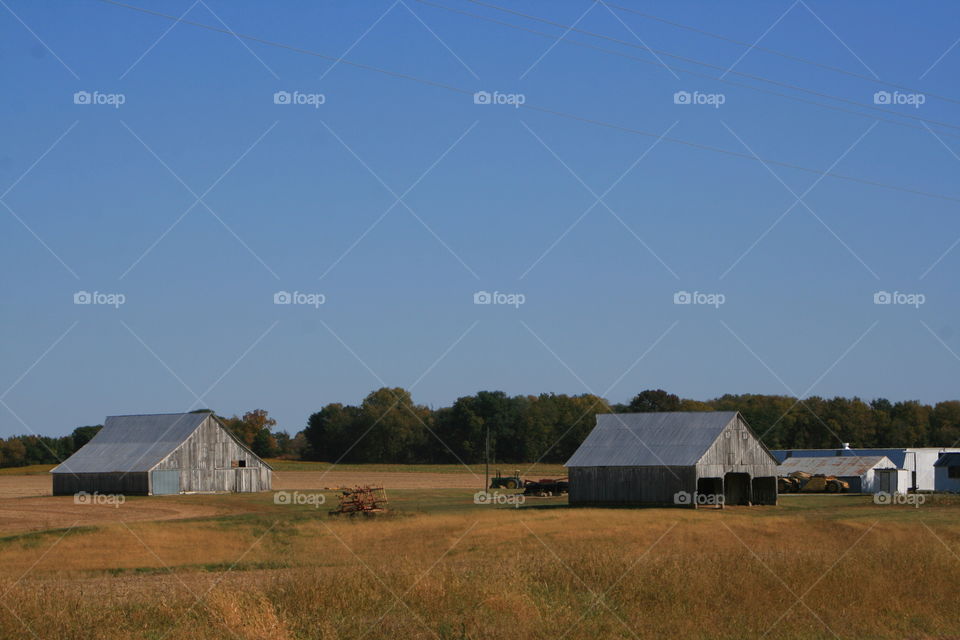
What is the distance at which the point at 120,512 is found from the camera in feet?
210

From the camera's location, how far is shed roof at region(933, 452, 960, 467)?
93125 mm

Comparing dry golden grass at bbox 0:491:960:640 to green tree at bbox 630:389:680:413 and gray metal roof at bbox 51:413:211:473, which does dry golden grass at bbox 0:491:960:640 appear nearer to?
gray metal roof at bbox 51:413:211:473

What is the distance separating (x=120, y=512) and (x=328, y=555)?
31.9 metres

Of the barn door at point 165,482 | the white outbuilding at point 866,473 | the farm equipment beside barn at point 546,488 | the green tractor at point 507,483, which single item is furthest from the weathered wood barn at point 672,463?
the barn door at point 165,482

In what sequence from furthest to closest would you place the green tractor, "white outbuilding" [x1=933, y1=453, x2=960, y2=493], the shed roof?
the green tractor < the shed roof < "white outbuilding" [x1=933, y1=453, x2=960, y2=493]

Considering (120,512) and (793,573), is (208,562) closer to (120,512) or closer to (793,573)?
(793,573)

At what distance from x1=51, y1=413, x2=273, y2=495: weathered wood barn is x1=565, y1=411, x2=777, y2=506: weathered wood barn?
3396 cm

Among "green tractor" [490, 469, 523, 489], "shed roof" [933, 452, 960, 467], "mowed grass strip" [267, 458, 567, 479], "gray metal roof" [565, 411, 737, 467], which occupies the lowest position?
"mowed grass strip" [267, 458, 567, 479]

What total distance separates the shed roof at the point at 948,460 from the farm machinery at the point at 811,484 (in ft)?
30.6

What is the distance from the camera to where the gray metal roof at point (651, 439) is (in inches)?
2660

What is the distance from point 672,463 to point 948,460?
38.9m

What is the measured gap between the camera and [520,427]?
152 meters

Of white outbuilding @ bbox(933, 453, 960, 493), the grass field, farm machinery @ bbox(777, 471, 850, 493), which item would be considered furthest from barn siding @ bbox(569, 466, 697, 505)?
white outbuilding @ bbox(933, 453, 960, 493)

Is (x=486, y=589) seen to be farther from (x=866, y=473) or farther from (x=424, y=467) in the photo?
(x=424, y=467)
